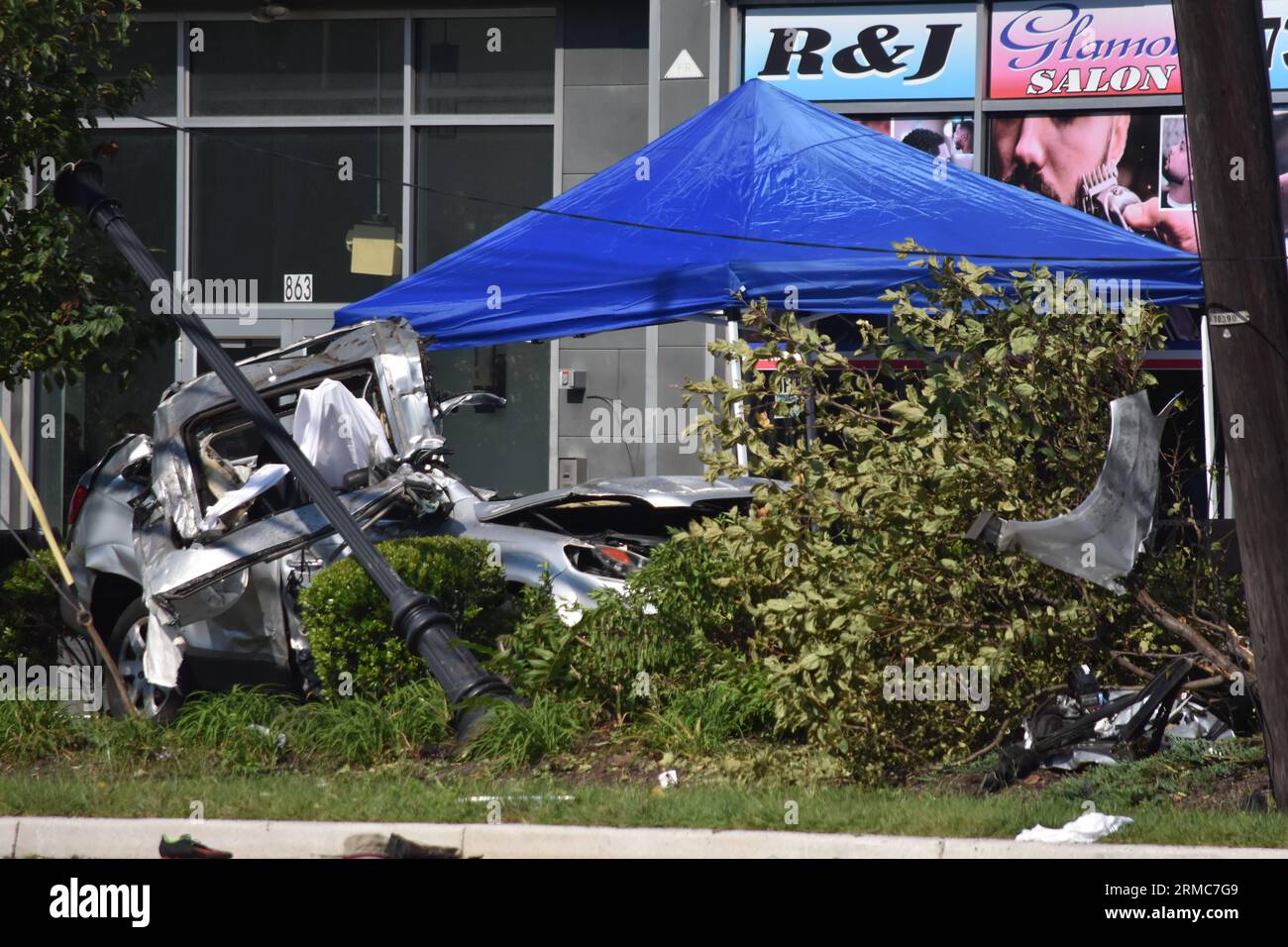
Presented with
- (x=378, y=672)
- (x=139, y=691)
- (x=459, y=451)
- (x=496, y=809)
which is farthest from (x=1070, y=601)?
(x=459, y=451)

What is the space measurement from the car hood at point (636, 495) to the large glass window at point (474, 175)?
19.6 feet

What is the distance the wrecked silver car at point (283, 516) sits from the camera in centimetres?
767

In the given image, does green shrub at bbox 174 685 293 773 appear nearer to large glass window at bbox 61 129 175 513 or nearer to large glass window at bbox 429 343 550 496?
large glass window at bbox 429 343 550 496

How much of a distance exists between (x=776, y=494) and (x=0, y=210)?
15.7 ft

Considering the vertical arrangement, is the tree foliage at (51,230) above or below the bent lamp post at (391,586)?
above

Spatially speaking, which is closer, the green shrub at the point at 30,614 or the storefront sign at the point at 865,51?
the green shrub at the point at 30,614

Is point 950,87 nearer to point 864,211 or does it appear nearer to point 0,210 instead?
point 864,211

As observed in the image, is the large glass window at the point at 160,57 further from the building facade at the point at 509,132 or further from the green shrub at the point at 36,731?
the green shrub at the point at 36,731

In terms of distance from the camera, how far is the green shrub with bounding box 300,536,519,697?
24.6 feet

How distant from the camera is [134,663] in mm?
8141

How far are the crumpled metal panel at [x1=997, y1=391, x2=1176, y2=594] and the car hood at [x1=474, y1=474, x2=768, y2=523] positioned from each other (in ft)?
7.33

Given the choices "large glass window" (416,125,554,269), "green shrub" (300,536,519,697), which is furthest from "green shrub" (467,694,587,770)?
"large glass window" (416,125,554,269)

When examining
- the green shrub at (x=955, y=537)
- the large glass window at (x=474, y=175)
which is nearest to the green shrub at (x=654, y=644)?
the green shrub at (x=955, y=537)

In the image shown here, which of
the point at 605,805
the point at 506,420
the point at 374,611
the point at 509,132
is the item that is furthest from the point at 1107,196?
the point at 605,805
